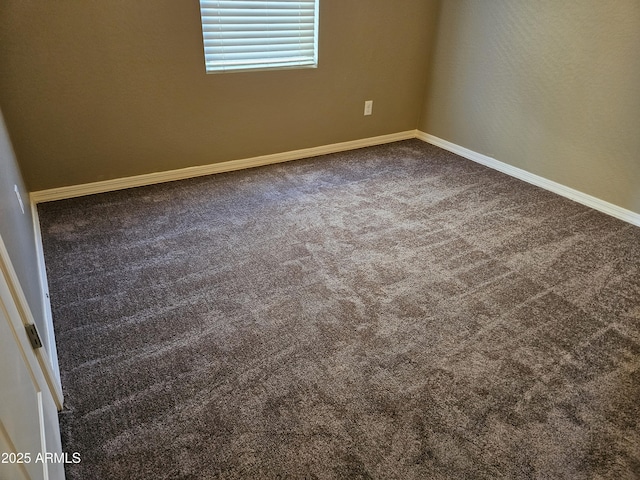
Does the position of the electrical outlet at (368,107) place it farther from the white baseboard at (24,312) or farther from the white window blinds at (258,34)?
the white baseboard at (24,312)

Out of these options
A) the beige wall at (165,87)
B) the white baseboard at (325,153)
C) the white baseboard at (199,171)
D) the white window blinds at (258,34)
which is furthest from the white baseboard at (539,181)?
the white window blinds at (258,34)

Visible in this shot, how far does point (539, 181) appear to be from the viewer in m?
3.12

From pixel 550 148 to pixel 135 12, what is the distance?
9.30ft

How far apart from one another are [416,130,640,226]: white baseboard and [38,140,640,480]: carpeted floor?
9 cm

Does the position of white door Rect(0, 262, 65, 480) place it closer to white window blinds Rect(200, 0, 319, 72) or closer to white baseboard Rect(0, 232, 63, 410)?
white baseboard Rect(0, 232, 63, 410)

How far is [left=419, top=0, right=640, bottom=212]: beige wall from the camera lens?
2.54m

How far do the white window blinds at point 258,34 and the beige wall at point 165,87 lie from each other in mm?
74

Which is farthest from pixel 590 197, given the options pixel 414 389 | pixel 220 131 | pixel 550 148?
pixel 220 131

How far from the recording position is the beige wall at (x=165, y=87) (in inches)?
97.2

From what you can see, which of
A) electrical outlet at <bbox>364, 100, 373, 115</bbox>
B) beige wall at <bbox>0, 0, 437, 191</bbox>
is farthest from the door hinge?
electrical outlet at <bbox>364, 100, 373, 115</bbox>

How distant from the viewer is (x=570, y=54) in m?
2.74

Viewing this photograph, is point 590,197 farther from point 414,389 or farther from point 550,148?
point 414,389

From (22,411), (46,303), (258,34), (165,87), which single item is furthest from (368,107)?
(22,411)

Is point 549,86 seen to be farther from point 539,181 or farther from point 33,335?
point 33,335
